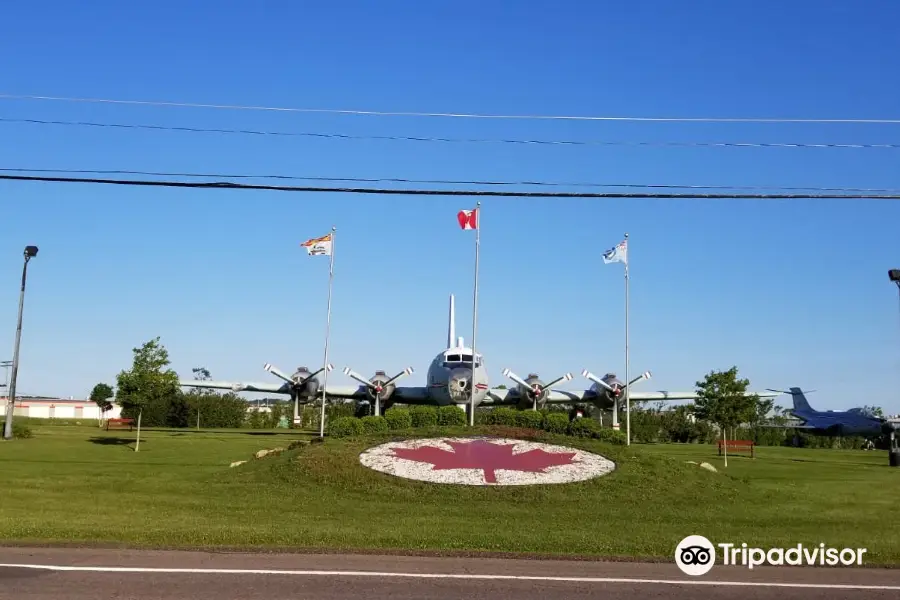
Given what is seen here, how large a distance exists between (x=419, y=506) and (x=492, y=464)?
5.71 meters

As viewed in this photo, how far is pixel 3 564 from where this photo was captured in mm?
12836

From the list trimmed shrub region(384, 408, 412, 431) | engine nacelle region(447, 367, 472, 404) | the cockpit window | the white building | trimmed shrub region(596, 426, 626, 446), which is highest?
the cockpit window

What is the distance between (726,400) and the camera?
52.6m

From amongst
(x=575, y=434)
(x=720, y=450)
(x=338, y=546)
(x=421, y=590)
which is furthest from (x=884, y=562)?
(x=720, y=450)

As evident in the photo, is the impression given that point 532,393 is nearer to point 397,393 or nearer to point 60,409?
point 397,393

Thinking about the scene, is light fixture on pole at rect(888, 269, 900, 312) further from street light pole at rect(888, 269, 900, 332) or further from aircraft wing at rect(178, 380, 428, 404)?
aircraft wing at rect(178, 380, 428, 404)

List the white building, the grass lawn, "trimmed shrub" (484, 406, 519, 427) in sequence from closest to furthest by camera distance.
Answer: the grass lawn, "trimmed shrub" (484, 406, 519, 427), the white building

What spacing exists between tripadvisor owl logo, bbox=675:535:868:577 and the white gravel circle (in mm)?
10089

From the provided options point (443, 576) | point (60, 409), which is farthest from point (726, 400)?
point (60, 409)

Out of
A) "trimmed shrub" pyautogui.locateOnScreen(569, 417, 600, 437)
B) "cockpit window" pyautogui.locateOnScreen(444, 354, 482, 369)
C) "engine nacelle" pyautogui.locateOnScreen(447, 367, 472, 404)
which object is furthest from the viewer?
"cockpit window" pyautogui.locateOnScreen(444, 354, 482, 369)

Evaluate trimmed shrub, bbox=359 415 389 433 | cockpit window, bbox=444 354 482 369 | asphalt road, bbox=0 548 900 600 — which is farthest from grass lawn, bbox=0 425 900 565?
cockpit window, bbox=444 354 482 369

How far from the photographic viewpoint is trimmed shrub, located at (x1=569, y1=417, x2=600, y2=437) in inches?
1405

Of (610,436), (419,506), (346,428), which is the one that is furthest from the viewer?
(610,436)

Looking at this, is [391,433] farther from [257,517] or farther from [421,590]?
[421,590]
